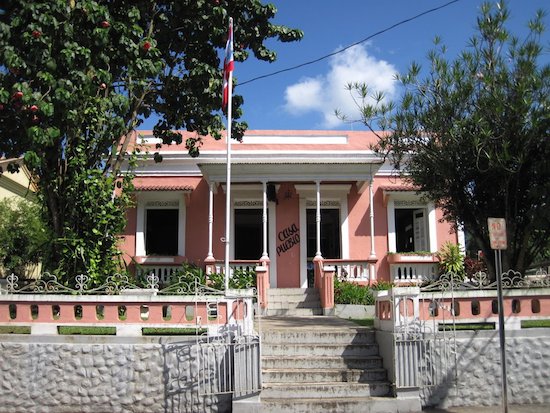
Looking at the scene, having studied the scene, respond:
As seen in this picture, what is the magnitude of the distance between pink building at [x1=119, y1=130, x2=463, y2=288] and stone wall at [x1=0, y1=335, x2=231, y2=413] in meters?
7.58

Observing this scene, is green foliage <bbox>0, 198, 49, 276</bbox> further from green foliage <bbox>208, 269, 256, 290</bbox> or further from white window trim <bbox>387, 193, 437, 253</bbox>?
white window trim <bbox>387, 193, 437, 253</bbox>

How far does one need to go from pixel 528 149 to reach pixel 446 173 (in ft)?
4.07

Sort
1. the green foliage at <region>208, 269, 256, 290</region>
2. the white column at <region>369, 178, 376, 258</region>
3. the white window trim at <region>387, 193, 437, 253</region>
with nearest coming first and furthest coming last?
the green foliage at <region>208, 269, 256, 290</region>, the white column at <region>369, 178, 376, 258</region>, the white window trim at <region>387, 193, 437, 253</region>

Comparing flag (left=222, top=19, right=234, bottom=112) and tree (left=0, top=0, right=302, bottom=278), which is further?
flag (left=222, top=19, right=234, bottom=112)

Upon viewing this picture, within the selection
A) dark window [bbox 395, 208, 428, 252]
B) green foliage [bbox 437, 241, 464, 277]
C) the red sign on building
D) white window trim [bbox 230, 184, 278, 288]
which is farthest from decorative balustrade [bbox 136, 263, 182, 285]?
the red sign on building

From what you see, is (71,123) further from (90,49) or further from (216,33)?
(216,33)

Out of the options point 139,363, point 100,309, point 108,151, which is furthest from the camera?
point 108,151

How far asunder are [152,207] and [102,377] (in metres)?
9.06

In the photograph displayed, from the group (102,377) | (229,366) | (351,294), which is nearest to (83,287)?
(102,377)

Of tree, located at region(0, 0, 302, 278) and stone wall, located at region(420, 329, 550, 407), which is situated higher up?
tree, located at region(0, 0, 302, 278)

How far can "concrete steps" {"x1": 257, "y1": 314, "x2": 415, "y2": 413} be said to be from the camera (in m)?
7.20

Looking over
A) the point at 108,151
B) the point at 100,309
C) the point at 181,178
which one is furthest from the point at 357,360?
the point at 181,178

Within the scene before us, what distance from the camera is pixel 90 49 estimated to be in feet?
27.1

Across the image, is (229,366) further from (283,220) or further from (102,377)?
(283,220)
